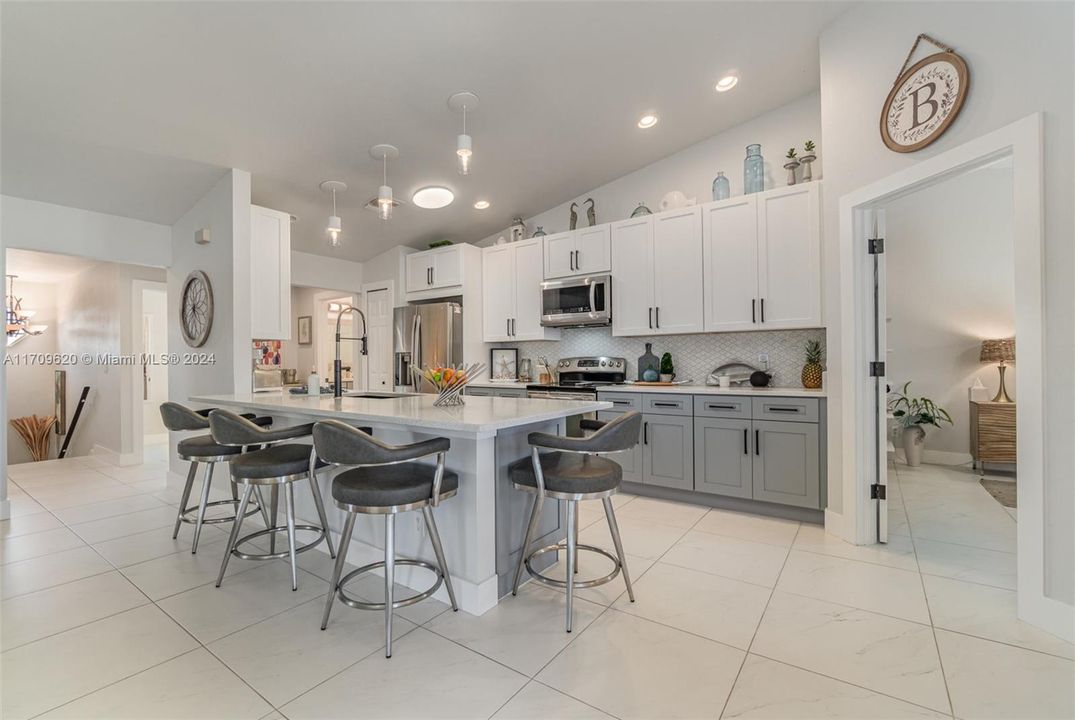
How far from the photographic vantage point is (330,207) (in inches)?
175

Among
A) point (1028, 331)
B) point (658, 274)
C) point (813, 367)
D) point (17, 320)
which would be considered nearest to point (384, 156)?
point (658, 274)

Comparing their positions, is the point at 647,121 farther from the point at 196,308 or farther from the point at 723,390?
the point at 196,308

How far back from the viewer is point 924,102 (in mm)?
2326

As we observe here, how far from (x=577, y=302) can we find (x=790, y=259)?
73.2 inches

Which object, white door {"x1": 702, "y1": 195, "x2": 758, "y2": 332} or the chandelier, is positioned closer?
white door {"x1": 702, "y1": 195, "x2": 758, "y2": 332}

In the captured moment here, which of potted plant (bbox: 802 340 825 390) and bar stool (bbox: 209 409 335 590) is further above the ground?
potted plant (bbox: 802 340 825 390)

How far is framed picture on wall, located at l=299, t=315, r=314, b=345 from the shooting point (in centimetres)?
735

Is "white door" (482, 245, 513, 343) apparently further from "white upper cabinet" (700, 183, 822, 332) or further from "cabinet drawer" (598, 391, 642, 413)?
"white upper cabinet" (700, 183, 822, 332)

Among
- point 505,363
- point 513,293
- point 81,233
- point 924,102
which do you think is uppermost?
point 924,102

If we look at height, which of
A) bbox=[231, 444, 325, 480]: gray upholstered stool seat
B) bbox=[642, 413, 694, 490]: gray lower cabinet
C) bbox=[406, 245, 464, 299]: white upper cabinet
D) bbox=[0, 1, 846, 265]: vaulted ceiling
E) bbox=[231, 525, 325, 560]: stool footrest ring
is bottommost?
bbox=[231, 525, 325, 560]: stool footrest ring

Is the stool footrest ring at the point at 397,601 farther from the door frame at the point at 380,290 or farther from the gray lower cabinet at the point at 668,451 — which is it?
the door frame at the point at 380,290

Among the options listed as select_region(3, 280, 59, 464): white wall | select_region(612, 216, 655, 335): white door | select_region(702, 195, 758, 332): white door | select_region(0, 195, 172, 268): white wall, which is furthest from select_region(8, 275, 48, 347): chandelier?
select_region(702, 195, 758, 332): white door

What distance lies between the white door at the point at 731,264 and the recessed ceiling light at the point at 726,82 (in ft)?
2.65

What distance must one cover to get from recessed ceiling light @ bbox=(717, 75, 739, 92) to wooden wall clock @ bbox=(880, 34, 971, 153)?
1.12 m
